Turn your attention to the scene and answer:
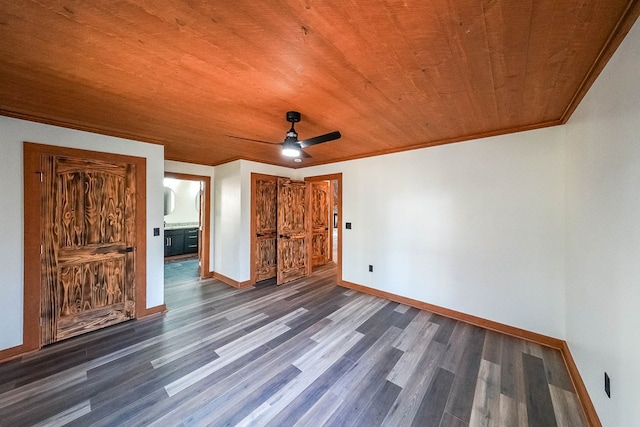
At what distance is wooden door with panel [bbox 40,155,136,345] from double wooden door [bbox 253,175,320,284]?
6.43 ft

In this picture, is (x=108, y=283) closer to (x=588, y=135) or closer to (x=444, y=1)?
(x=444, y=1)

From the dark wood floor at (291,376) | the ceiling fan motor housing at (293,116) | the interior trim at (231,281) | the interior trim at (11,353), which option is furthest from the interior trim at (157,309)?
the ceiling fan motor housing at (293,116)

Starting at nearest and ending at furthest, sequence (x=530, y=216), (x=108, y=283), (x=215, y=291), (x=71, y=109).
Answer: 1. (x=71, y=109)
2. (x=530, y=216)
3. (x=108, y=283)
4. (x=215, y=291)

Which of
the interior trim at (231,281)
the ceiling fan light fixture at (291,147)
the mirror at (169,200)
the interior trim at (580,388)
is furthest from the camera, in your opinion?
the mirror at (169,200)

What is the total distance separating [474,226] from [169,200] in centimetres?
766

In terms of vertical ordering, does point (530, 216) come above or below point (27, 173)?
below

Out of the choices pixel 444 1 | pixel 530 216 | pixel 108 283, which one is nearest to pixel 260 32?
pixel 444 1

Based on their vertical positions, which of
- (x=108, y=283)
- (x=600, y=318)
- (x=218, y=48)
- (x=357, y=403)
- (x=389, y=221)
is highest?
(x=218, y=48)

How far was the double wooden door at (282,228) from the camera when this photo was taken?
4453 mm

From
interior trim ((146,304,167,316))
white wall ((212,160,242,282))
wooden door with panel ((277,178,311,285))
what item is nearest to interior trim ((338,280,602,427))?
wooden door with panel ((277,178,311,285))

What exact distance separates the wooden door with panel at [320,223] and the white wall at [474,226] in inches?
74.0

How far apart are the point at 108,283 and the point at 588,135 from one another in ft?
16.6

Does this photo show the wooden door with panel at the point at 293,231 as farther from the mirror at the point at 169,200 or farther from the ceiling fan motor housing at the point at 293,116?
the mirror at the point at 169,200

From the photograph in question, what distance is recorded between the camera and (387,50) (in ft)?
4.38
